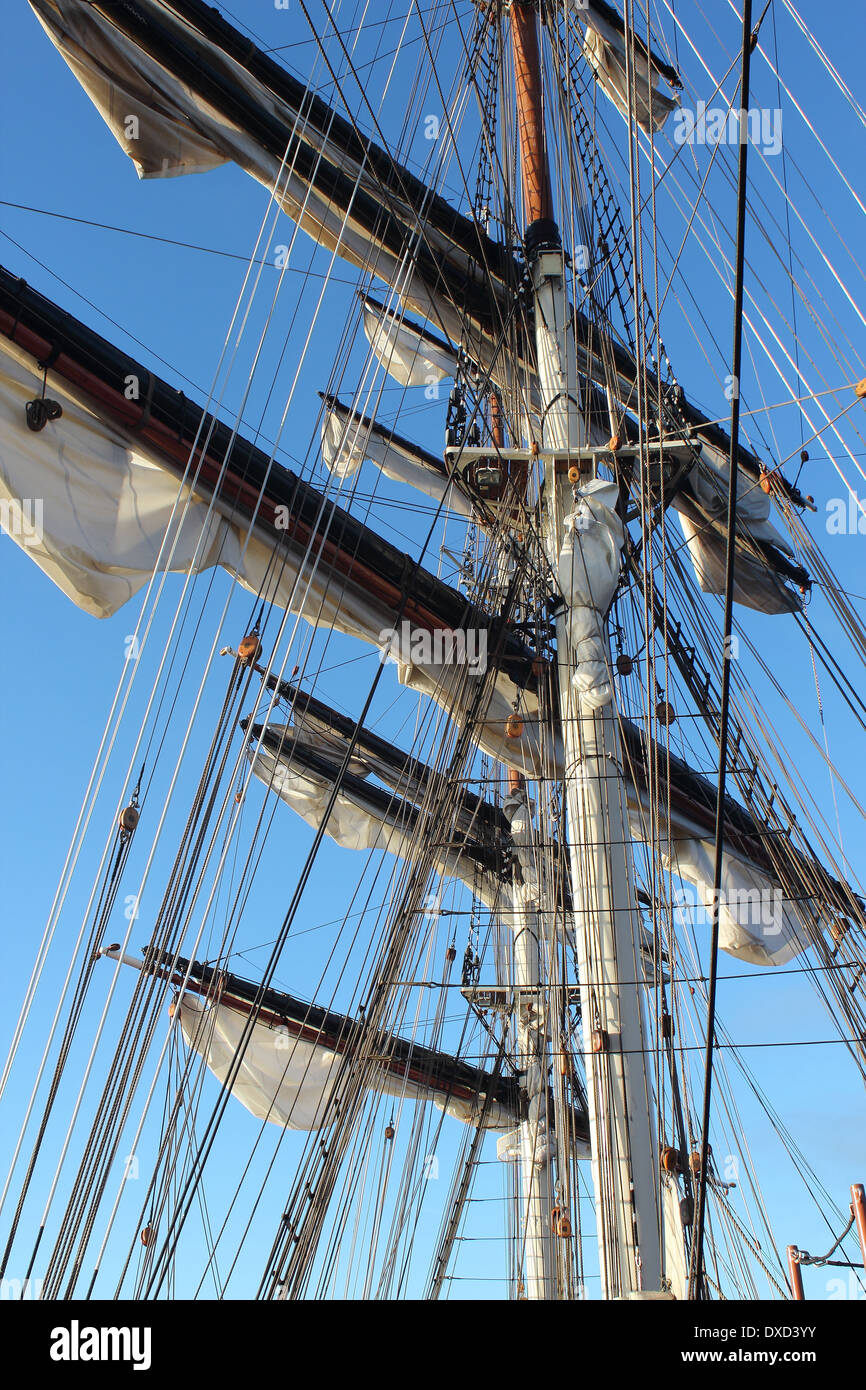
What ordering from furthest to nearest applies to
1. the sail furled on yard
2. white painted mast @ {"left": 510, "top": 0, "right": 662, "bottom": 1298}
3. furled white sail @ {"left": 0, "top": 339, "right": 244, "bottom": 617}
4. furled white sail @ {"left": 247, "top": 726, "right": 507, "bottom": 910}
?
furled white sail @ {"left": 247, "top": 726, "right": 507, "bottom": 910} < the sail furled on yard < furled white sail @ {"left": 0, "top": 339, "right": 244, "bottom": 617} < white painted mast @ {"left": 510, "top": 0, "right": 662, "bottom": 1298}

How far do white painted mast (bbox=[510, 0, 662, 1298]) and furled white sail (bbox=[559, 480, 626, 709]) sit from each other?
0.02 meters

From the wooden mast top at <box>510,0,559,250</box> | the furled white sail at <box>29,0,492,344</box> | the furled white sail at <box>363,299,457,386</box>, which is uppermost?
the furled white sail at <box>363,299,457,386</box>

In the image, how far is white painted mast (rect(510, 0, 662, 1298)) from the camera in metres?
7.02

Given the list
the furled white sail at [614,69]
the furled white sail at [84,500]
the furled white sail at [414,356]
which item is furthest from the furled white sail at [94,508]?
the furled white sail at [414,356]

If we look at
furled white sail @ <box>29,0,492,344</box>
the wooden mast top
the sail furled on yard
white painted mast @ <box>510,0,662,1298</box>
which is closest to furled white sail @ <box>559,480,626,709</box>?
white painted mast @ <box>510,0,662,1298</box>

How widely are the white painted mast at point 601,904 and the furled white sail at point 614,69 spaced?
3.41 metres

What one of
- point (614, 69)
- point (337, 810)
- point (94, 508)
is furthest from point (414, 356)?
point (94, 508)

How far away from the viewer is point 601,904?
316 inches

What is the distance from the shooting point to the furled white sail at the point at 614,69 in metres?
12.7

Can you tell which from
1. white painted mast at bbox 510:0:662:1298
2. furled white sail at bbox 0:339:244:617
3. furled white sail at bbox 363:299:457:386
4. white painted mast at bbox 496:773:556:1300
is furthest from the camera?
furled white sail at bbox 363:299:457:386

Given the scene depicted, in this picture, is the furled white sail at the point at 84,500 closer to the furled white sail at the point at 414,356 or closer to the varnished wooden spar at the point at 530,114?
the varnished wooden spar at the point at 530,114

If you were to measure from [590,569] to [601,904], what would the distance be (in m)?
2.65

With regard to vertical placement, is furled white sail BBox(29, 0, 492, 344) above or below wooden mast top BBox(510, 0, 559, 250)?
below

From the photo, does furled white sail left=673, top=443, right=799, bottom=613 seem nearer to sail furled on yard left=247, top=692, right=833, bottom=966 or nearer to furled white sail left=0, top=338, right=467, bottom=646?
sail furled on yard left=247, top=692, right=833, bottom=966
